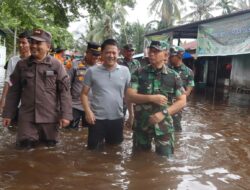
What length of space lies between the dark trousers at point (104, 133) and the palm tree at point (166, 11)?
32051mm

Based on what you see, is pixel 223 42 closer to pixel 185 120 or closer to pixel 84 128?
pixel 185 120

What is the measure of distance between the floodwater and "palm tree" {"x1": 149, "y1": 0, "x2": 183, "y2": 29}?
99.7 ft

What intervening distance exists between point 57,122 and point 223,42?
12.1m

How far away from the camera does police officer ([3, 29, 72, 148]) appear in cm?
435

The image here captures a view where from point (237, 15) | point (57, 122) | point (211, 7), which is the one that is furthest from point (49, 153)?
point (211, 7)

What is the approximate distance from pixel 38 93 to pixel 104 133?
1100 millimetres

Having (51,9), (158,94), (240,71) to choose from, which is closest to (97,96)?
(158,94)

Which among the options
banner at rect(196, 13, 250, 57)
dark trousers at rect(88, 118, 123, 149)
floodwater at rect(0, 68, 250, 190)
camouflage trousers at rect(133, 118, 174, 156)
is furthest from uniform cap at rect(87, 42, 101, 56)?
banner at rect(196, 13, 250, 57)

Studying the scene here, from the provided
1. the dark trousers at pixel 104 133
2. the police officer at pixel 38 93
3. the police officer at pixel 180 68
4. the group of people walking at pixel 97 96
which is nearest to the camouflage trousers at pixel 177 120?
the police officer at pixel 180 68

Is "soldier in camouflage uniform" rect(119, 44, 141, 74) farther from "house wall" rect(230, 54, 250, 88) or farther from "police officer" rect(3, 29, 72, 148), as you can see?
"house wall" rect(230, 54, 250, 88)

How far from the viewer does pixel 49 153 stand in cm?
514

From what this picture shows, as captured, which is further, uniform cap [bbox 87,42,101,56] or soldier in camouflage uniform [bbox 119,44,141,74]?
soldier in camouflage uniform [bbox 119,44,141,74]

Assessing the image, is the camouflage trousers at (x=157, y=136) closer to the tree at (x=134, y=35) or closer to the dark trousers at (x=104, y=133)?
the dark trousers at (x=104, y=133)

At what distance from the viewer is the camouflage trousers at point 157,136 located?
4.33m
